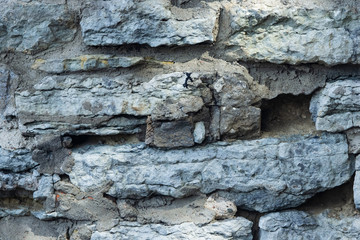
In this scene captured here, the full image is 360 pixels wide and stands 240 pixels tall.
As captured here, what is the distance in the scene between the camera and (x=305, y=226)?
1.67 meters

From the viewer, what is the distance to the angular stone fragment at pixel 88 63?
162cm

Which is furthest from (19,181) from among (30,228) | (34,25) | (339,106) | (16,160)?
(339,106)

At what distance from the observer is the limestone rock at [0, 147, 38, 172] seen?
173 cm

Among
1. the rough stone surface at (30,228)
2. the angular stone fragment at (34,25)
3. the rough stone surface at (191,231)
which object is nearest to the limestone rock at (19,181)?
the rough stone surface at (30,228)

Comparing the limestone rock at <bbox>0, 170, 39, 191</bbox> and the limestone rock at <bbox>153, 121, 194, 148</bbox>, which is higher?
the limestone rock at <bbox>153, 121, 194, 148</bbox>

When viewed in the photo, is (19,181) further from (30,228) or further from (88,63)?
(88,63)

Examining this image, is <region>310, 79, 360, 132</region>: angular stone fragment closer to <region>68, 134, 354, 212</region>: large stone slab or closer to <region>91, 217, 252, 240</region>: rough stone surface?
<region>68, 134, 354, 212</region>: large stone slab

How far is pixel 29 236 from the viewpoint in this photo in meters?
1.81

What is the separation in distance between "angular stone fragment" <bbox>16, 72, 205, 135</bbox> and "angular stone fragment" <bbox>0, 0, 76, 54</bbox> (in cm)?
15

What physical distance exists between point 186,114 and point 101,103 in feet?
1.00

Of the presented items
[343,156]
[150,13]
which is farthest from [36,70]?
[343,156]

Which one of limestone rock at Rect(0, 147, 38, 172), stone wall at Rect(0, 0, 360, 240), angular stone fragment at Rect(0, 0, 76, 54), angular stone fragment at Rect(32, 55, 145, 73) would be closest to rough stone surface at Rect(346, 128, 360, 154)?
stone wall at Rect(0, 0, 360, 240)

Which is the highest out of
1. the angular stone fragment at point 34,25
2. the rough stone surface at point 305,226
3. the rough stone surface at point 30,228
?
the angular stone fragment at point 34,25

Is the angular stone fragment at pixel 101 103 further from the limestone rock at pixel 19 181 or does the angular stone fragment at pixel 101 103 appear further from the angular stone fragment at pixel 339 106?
the angular stone fragment at pixel 339 106
